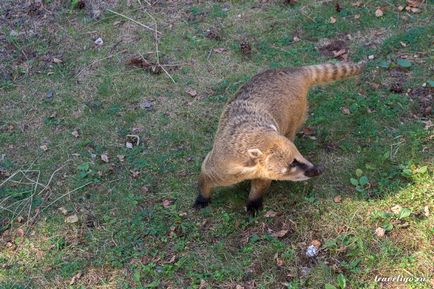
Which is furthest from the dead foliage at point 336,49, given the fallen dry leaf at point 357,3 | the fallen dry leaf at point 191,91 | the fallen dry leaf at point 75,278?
the fallen dry leaf at point 75,278

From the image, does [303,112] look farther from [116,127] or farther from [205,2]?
[205,2]

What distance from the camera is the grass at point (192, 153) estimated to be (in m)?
4.70

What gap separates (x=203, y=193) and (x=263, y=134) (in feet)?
3.03

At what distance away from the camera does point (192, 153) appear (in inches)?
231

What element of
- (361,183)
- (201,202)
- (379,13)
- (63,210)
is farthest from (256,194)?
(379,13)

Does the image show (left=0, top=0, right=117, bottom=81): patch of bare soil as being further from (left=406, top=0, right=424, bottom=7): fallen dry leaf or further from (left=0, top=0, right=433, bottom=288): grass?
(left=406, top=0, right=424, bottom=7): fallen dry leaf

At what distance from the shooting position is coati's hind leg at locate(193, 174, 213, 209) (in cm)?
505

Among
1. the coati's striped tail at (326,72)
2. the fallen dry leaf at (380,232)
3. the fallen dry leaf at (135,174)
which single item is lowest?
the fallen dry leaf at (135,174)

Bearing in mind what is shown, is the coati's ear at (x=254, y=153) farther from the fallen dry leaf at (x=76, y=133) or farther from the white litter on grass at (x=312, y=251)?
the fallen dry leaf at (x=76, y=133)

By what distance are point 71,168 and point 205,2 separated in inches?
140

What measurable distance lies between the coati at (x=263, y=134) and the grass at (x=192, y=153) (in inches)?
16.5

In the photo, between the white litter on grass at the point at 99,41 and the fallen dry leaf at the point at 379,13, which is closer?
the fallen dry leaf at the point at 379,13

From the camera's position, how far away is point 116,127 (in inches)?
248

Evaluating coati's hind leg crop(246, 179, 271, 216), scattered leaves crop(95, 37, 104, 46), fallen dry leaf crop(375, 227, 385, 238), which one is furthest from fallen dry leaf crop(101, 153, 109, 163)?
fallen dry leaf crop(375, 227, 385, 238)
